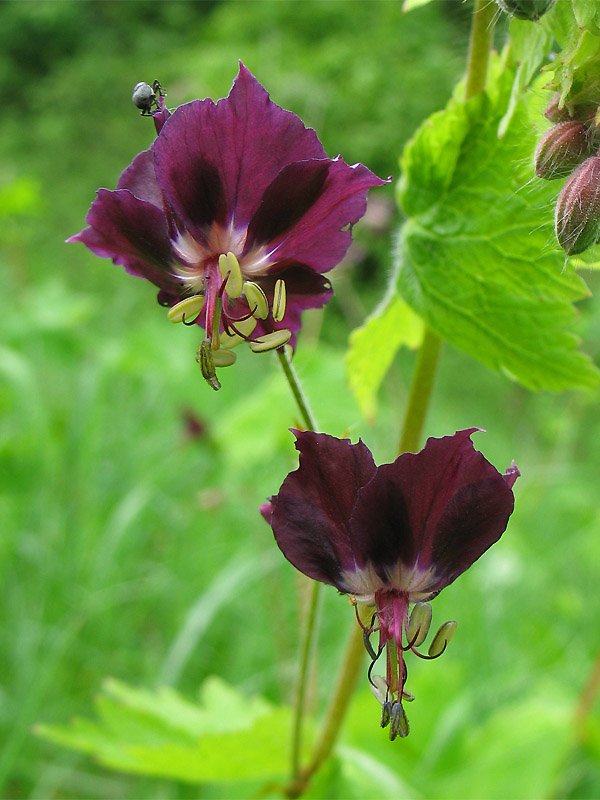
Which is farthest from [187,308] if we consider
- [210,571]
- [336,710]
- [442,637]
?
[210,571]

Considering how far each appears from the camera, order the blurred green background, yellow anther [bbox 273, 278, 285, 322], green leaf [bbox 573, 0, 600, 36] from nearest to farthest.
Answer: green leaf [bbox 573, 0, 600, 36] → yellow anther [bbox 273, 278, 285, 322] → the blurred green background

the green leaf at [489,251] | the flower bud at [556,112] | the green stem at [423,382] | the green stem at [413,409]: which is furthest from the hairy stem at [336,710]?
the flower bud at [556,112]

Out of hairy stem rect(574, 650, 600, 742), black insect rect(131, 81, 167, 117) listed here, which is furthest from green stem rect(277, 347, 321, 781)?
hairy stem rect(574, 650, 600, 742)

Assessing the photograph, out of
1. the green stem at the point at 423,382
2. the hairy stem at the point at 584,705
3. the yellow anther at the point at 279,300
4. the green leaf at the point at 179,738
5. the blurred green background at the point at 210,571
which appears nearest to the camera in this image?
the yellow anther at the point at 279,300

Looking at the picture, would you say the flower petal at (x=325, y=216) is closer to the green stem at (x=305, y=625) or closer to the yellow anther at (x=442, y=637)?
the green stem at (x=305, y=625)

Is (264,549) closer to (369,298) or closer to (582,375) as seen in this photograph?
(582,375)

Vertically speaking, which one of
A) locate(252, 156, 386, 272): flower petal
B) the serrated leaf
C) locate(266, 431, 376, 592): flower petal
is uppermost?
the serrated leaf

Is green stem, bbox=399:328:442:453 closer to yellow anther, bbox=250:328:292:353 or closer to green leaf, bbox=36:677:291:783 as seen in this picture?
yellow anther, bbox=250:328:292:353
